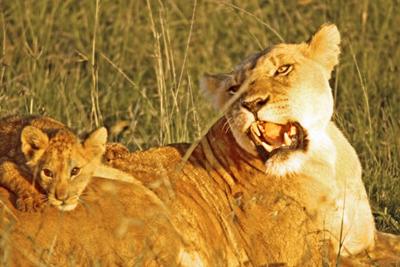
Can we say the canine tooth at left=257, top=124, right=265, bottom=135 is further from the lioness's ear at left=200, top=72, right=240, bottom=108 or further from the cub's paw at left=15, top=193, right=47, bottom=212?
the cub's paw at left=15, top=193, right=47, bottom=212

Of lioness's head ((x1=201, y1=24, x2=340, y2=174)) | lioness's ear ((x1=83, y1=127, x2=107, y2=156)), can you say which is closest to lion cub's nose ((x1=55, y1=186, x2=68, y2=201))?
lioness's ear ((x1=83, y1=127, x2=107, y2=156))

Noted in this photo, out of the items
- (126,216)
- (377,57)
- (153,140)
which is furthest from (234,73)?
(377,57)

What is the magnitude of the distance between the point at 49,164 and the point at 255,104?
3.37 ft

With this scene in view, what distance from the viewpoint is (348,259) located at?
568cm

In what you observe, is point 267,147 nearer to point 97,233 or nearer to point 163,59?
point 97,233

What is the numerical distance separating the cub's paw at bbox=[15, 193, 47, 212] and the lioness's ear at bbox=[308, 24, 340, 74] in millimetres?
1658

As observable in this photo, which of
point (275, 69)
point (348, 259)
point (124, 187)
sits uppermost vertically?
point (275, 69)

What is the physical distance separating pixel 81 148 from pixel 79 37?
422 cm

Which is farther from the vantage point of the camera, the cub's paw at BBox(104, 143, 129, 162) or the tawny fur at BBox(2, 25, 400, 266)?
the cub's paw at BBox(104, 143, 129, 162)

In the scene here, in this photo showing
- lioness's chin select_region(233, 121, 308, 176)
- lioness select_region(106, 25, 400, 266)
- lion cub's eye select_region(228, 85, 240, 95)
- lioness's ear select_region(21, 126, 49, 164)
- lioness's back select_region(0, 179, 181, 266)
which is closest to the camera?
lioness's back select_region(0, 179, 181, 266)

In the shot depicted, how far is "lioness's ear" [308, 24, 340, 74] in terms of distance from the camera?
589 centimetres

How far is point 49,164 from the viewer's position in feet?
16.4

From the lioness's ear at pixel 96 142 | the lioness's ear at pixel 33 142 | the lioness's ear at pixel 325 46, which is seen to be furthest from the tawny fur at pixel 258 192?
the lioness's ear at pixel 33 142

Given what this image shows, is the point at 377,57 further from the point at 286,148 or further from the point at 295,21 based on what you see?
the point at 286,148
